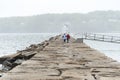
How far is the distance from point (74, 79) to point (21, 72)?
55.4 inches

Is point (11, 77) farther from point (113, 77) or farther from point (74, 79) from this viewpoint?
point (113, 77)

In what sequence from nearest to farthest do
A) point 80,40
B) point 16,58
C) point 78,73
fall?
point 78,73 < point 16,58 < point 80,40

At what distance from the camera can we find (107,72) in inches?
303

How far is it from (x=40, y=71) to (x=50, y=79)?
119 centimetres

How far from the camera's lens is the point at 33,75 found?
A: 7094 millimetres

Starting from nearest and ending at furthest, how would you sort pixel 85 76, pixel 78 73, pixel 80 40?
pixel 85 76 < pixel 78 73 < pixel 80 40

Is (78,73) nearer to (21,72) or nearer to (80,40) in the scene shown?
(21,72)

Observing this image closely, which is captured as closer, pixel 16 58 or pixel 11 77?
pixel 11 77

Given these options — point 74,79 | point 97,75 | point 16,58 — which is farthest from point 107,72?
point 16,58

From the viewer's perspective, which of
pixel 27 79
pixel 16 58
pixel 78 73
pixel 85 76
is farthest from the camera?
pixel 16 58

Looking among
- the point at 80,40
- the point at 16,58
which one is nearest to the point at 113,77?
the point at 16,58

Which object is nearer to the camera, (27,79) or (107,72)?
(27,79)

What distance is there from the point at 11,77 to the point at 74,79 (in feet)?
3.93

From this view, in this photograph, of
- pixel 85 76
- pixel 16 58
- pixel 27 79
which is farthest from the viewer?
pixel 16 58
